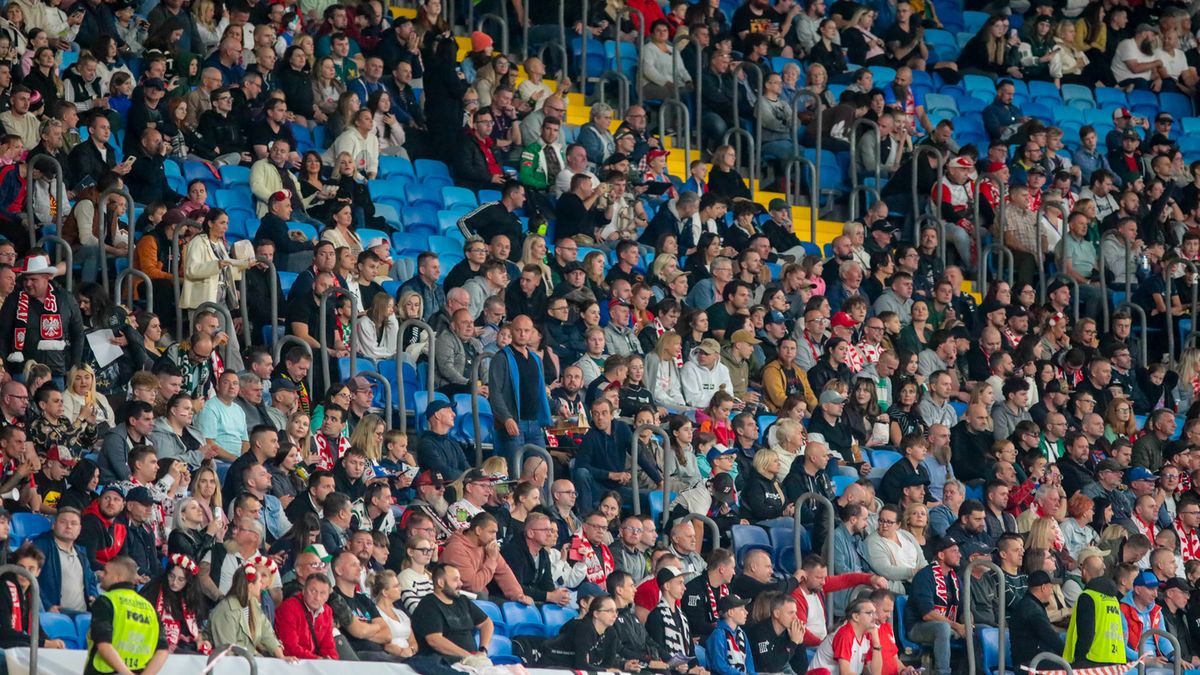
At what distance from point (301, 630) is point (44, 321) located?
3221 mm

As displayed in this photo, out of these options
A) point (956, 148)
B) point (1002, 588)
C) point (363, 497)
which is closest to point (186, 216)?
point (363, 497)

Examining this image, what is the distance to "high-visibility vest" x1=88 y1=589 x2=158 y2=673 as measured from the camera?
1079 cm

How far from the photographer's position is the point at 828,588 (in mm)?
14023

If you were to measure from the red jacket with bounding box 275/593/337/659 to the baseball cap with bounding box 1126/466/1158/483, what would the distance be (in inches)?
277

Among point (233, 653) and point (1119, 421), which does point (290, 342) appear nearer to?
point (233, 653)

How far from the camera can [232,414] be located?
13477 millimetres

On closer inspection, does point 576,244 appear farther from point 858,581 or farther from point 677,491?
point 858,581

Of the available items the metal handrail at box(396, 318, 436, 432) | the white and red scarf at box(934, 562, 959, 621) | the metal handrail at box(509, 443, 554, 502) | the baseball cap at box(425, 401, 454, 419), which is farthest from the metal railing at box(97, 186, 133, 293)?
the white and red scarf at box(934, 562, 959, 621)

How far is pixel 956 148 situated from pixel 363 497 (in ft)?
27.4

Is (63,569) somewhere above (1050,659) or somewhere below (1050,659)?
above

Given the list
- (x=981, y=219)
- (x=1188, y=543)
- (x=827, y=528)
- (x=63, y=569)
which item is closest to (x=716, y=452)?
(x=827, y=528)

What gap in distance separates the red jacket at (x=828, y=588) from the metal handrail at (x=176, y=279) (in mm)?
3652

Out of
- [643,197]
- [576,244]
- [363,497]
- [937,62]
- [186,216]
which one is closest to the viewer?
[363,497]

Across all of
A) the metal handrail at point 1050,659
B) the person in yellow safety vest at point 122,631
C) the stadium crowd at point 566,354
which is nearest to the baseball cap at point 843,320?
the stadium crowd at point 566,354
